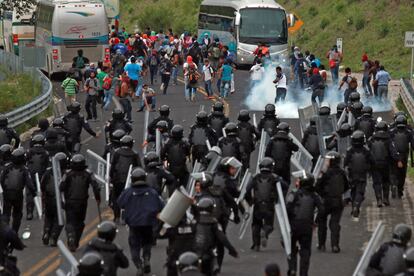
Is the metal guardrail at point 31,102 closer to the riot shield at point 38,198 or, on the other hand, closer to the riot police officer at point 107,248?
the riot shield at point 38,198

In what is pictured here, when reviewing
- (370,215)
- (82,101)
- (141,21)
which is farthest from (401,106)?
(141,21)

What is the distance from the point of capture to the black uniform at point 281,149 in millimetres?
21516

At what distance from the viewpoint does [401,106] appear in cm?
4019

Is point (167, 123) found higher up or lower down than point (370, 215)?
higher up

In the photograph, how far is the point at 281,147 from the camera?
70.9 feet

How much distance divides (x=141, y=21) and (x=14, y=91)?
43852 mm

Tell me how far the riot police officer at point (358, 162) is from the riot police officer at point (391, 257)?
25.4 feet

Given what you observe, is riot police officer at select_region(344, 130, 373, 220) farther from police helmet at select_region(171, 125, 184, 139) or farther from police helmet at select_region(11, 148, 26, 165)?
Answer: police helmet at select_region(11, 148, 26, 165)

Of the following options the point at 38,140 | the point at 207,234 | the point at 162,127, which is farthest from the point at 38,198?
the point at 207,234

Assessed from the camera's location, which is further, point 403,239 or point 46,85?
point 46,85

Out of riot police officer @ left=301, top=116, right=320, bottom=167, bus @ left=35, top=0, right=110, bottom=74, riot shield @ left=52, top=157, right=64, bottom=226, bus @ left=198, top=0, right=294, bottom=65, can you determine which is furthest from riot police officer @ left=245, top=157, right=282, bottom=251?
bus @ left=198, top=0, right=294, bottom=65

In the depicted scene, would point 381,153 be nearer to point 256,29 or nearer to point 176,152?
point 176,152

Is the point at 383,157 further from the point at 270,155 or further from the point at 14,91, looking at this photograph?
the point at 14,91

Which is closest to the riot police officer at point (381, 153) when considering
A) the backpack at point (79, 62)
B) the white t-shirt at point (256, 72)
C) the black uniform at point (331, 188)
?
the black uniform at point (331, 188)
